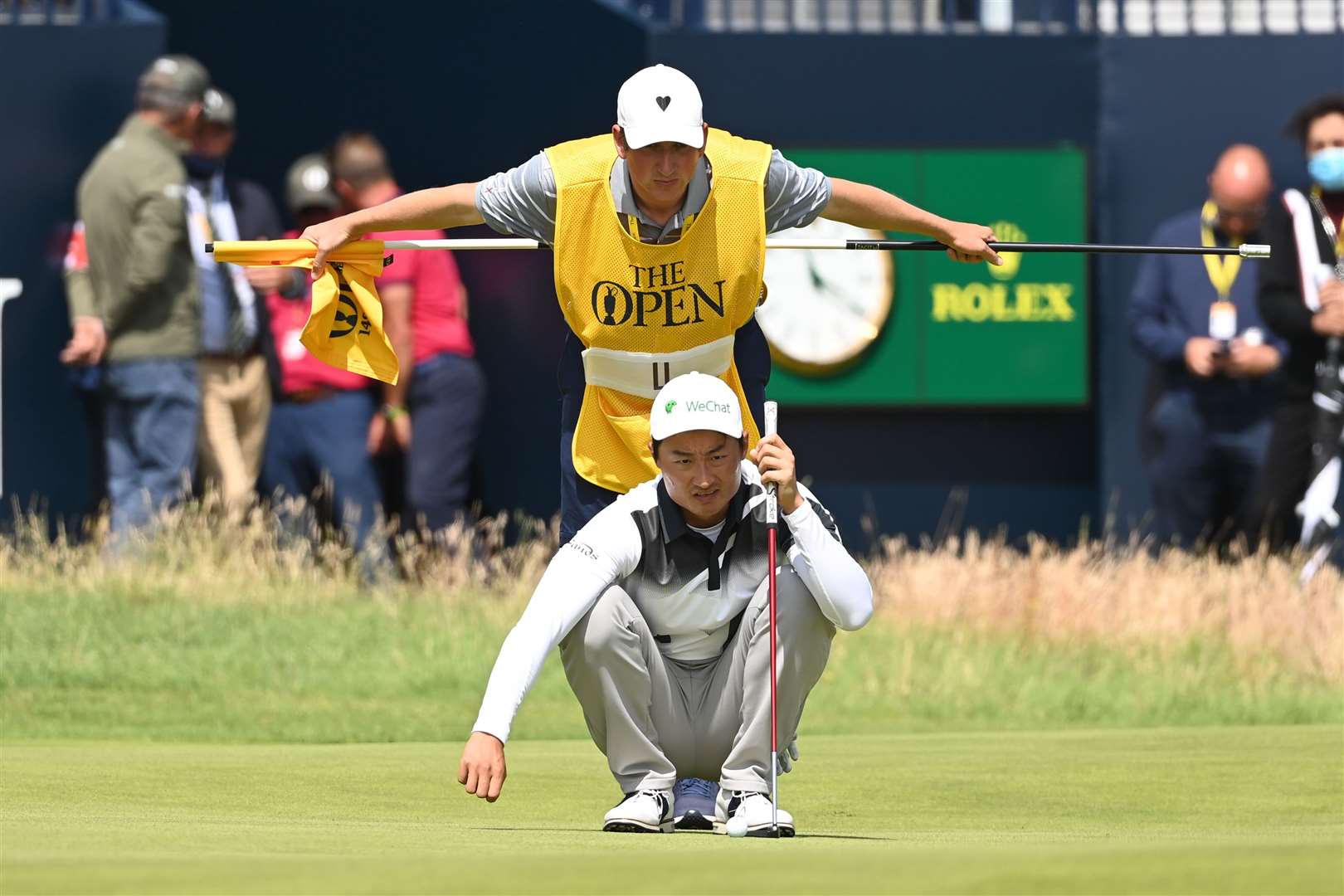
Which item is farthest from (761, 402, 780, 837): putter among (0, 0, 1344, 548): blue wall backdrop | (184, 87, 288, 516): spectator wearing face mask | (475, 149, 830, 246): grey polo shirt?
(0, 0, 1344, 548): blue wall backdrop

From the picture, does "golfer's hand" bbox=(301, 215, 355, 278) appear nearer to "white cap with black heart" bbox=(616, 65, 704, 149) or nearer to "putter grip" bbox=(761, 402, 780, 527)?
"white cap with black heart" bbox=(616, 65, 704, 149)

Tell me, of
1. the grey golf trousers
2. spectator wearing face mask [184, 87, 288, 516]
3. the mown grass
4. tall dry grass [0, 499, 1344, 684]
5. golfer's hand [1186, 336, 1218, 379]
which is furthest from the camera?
golfer's hand [1186, 336, 1218, 379]

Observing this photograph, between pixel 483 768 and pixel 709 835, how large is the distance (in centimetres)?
74

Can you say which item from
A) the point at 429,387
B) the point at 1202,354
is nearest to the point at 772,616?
the point at 429,387

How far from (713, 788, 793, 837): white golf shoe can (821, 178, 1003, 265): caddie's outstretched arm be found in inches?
63.7

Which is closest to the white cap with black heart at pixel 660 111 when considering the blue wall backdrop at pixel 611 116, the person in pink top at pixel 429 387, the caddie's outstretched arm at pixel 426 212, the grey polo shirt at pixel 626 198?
the grey polo shirt at pixel 626 198

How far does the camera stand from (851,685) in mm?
12562

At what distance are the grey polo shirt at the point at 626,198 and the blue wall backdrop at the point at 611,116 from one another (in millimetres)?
7872

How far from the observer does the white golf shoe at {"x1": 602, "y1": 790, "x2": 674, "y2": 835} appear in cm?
682

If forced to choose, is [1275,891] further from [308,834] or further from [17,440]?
[17,440]

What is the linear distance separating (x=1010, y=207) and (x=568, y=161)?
27.4ft

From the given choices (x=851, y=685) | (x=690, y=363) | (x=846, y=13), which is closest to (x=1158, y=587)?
(x=851, y=685)

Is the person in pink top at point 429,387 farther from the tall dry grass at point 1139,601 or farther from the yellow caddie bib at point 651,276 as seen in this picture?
the yellow caddie bib at point 651,276

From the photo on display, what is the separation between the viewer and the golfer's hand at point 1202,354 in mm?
Result: 14750
